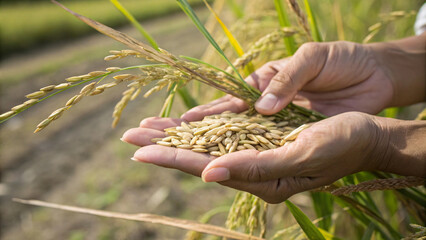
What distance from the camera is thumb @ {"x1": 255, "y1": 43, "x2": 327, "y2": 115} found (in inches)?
47.6

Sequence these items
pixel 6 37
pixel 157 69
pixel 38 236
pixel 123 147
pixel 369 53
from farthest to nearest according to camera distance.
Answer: pixel 6 37
pixel 123 147
pixel 38 236
pixel 369 53
pixel 157 69

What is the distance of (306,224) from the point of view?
3.17ft

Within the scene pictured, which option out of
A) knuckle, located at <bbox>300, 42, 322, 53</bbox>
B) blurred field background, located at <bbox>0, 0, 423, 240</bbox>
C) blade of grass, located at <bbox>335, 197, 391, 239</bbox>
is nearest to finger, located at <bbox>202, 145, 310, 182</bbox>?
blade of grass, located at <bbox>335, 197, 391, 239</bbox>

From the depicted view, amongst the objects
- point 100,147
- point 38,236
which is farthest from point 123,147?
point 38,236

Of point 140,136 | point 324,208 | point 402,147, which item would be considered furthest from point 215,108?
point 402,147

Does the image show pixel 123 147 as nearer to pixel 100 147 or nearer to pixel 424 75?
pixel 100 147

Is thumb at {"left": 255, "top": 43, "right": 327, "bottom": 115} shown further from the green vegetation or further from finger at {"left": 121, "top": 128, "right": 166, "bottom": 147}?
the green vegetation

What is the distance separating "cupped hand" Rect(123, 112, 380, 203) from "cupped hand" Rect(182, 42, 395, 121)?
9.7 inches

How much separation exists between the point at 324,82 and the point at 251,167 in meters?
0.63

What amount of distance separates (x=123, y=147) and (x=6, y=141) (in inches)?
65.5

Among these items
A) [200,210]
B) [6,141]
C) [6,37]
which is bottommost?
[200,210]

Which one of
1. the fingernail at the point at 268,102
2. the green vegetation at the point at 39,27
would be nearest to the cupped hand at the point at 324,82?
the fingernail at the point at 268,102

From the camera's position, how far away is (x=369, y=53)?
1411 mm

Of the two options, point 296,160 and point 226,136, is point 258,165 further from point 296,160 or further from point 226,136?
point 226,136
